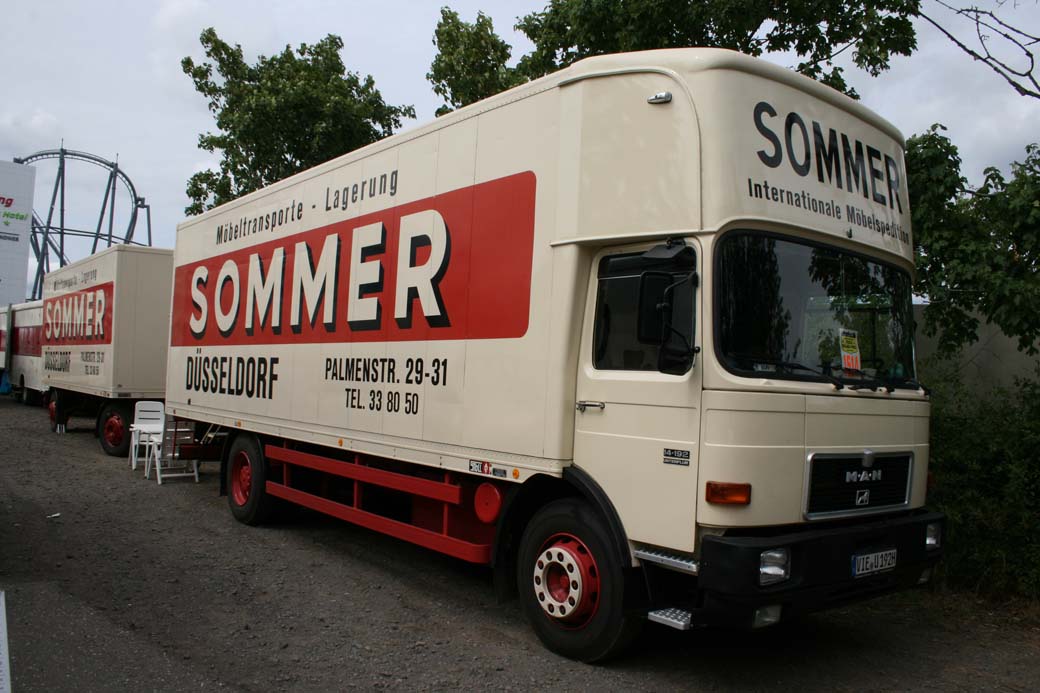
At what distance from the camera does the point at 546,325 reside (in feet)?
15.4

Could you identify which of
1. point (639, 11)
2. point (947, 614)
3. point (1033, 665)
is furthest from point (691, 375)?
point (639, 11)

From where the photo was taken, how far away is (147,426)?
37.9 ft

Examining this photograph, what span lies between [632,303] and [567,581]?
1627 mm

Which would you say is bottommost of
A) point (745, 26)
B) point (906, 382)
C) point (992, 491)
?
point (992, 491)

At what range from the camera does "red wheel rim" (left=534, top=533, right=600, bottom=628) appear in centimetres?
440

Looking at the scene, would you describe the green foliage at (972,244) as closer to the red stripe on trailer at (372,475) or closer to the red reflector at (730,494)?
the red reflector at (730,494)

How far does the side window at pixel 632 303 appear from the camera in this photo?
410cm

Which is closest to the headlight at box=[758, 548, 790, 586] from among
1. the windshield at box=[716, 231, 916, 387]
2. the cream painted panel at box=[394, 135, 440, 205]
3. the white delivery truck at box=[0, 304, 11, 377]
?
the windshield at box=[716, 231, 916, 387]

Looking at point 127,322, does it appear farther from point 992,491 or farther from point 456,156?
point 992,491

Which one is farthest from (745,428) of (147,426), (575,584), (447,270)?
(147,426)

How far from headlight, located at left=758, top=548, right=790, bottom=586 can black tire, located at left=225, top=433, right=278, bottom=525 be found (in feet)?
18.3

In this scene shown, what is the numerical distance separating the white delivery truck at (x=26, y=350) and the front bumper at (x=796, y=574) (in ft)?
69.9

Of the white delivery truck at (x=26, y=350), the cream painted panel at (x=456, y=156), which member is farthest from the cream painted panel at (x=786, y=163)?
the white delivery truck at (x=26, y=350)

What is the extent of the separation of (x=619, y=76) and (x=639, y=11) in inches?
158
